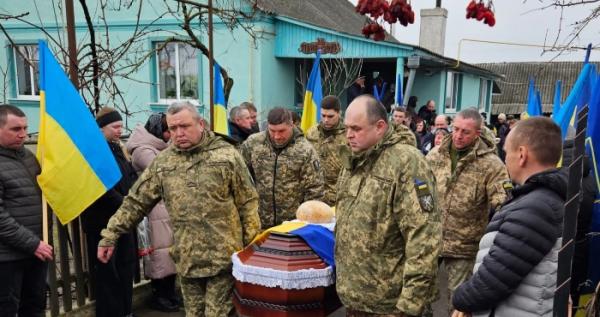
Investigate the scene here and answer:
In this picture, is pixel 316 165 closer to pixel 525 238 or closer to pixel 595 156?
pixel 595 156

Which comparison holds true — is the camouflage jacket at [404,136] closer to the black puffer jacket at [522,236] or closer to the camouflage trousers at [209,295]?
the black puffer jacket at [522,236]

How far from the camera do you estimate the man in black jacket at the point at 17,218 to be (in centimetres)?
302

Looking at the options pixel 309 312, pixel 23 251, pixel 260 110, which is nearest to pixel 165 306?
pixel 23 251

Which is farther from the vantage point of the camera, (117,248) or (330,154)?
(330,154)

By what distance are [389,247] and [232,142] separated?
1.39m

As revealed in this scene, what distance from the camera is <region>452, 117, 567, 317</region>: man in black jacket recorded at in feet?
5.91

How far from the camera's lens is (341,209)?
2.52 metres

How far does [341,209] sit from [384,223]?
0.30 meters

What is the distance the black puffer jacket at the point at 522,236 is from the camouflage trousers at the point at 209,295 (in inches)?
67.8

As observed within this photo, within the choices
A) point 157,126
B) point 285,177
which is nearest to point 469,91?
point 285,177

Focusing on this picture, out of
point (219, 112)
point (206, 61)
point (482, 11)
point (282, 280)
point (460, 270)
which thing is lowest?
point (460, 270)

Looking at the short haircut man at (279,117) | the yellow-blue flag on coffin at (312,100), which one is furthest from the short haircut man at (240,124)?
the short haircut man at (279,117)

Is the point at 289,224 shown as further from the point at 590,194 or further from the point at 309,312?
the point at 590,194

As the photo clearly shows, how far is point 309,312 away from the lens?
10.0ft
